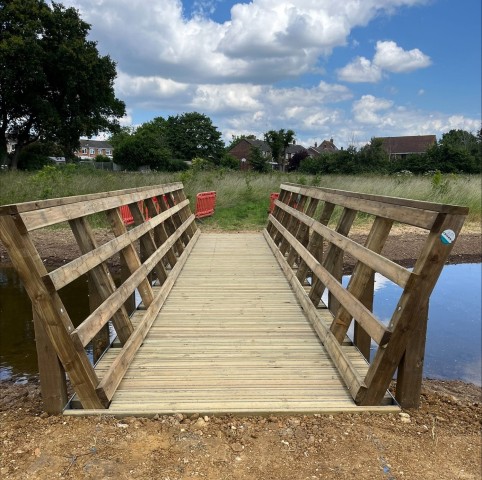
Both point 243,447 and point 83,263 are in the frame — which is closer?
point 243,447

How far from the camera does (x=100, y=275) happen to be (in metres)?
3.16

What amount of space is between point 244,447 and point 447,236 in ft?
5.18

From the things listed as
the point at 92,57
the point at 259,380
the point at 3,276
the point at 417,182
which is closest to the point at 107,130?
the point at 92,57

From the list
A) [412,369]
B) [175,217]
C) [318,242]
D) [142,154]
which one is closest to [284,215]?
[175,217]

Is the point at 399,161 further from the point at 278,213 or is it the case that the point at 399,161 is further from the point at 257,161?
the point at 278,213

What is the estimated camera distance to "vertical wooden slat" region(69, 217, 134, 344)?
116 inches

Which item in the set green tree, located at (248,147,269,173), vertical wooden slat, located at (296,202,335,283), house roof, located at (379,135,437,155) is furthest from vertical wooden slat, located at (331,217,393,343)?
house roof, located at (379,135,437,155)

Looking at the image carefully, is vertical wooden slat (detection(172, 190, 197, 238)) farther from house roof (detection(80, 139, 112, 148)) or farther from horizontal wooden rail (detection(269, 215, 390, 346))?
house roof (detection(80, 139, 112, 148))

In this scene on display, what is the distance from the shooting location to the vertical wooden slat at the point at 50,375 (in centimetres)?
262

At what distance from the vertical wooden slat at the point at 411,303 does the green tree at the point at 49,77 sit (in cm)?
2950

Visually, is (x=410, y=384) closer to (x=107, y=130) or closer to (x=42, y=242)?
(x=42, y=242)

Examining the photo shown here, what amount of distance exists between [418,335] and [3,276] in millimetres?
7674

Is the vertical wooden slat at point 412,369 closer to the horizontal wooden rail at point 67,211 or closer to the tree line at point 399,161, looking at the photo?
the horizontal wooden rail at point 67,211

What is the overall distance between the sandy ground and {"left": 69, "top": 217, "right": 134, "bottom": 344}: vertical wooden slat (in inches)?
32.3
